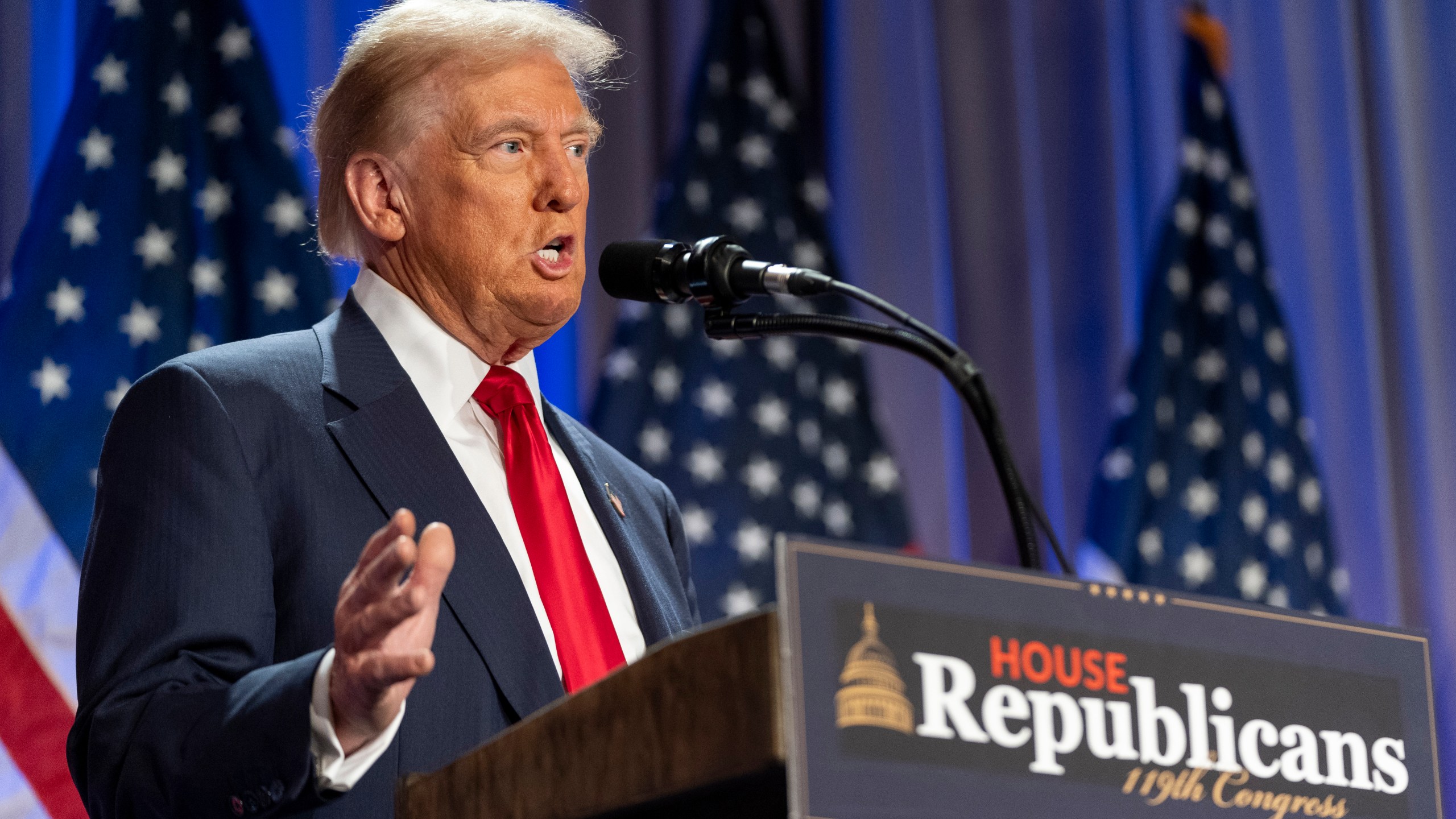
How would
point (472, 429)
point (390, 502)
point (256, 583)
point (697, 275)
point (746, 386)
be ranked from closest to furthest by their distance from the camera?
point (256, 583) < point (390, 502) < point (697, 275) < point (472, 429) < point (746, 386)

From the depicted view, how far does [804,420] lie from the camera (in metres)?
3.49

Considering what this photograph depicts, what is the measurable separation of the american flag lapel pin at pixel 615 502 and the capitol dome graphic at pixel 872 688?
40.9 inches

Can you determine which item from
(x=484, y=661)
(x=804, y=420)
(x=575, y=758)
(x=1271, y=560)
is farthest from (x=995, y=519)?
(x=575, y=758)

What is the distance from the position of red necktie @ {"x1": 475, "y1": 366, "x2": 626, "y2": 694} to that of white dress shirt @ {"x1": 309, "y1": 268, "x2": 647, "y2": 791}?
1 cm

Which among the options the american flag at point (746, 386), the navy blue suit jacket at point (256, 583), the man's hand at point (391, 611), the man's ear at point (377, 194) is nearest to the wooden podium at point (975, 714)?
the man's hand at point (391, 611)

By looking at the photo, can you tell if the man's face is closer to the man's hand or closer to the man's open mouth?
the man's open mouth

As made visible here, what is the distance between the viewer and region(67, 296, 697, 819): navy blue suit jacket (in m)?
1.24

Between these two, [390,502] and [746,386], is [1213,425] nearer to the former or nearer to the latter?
[746,386]

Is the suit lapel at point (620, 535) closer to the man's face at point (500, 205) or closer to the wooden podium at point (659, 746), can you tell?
the man's face at point (500, 205)

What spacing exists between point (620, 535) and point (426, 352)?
32 centimetres

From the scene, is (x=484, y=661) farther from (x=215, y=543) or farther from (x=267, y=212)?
(x=267, y=212)

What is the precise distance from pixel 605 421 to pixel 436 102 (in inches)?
55.4

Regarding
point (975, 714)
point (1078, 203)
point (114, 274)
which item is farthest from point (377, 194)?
point (1078, 203)

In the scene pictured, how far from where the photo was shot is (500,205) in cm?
187
